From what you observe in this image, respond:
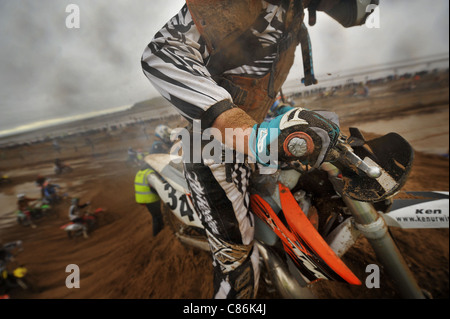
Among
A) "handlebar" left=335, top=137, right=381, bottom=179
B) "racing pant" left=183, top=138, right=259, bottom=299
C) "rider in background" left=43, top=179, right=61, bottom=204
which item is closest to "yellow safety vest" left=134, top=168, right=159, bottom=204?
"racing pant" left=183, top=138, right=259, bottom=299

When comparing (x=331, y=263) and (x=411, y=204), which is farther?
(x=411, y=204)

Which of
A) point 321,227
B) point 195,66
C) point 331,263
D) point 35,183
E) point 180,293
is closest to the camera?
point 195,66

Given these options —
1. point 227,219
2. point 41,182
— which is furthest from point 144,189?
point 41,182

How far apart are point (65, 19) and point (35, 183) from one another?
5.43 metres

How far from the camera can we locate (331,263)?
2.63ft

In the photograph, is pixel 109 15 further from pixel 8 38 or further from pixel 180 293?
pixel 180 293

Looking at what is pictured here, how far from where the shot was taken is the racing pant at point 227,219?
96 cm

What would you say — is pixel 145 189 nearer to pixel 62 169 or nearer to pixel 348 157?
pixel 348 157

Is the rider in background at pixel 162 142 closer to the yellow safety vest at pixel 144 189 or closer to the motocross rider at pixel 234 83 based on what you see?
the yellow safety vest at pixel 144 189

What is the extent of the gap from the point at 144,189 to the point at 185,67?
1.27 meters

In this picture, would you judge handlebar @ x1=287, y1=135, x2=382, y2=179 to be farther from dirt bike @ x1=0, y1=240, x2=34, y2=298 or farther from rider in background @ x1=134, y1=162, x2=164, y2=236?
dirt bike @ x1=0, y1=240, x2=34, y2=298

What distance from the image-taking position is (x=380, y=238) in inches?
36.4

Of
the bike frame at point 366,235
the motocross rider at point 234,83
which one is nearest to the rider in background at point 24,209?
the bike frame at point 366,235
